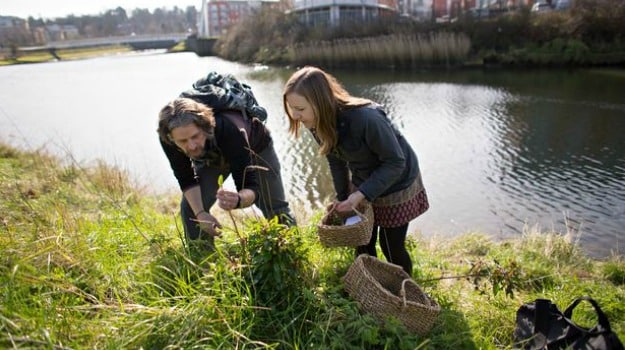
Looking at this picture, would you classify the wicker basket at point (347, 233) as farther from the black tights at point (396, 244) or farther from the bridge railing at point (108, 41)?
the bridge railing at point (108, 41)

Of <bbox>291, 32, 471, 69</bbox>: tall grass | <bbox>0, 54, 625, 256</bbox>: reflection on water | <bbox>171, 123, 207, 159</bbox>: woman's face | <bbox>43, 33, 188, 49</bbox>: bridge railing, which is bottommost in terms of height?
<bbox>0, 54, 625, 256</bbox>: reflection on water

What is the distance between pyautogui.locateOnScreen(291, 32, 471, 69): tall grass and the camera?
19.4 metres

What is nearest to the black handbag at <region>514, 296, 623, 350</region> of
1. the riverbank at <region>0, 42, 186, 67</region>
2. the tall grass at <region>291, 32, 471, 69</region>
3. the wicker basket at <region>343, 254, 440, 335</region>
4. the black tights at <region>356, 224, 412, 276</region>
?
the wicker basket at <region>343, 254, 440, 335</region>

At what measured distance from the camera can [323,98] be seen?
2.02 m

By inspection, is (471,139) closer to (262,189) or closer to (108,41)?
(262,189)

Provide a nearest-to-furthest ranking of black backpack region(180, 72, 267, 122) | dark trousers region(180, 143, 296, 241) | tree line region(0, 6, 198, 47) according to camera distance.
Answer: black backpack region(180, 72, 267, 122) < dark trousers region(180, 143, 296, 241) < tree line region(0, 6, 198, 47)

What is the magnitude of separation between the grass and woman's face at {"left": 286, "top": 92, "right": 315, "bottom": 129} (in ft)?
1.82

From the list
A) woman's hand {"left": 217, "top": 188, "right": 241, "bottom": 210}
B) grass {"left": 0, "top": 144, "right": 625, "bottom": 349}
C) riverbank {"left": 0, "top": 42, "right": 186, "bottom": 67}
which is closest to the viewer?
grass {"left": 0, "top": 144, "right": 625, "bottom": 349}

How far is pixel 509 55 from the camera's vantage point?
1930 centimetres

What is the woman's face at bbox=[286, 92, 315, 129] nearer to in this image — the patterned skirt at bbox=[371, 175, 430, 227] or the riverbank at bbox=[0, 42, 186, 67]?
the patterned skirt at bbox=[371, 175, 430, 227]

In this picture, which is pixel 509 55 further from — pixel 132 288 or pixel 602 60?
pixel 132 288

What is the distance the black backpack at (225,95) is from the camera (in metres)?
2.30

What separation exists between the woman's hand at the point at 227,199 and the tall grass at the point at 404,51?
62.6 feet

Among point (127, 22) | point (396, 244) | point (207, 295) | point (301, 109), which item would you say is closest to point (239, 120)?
point (301, 109)
